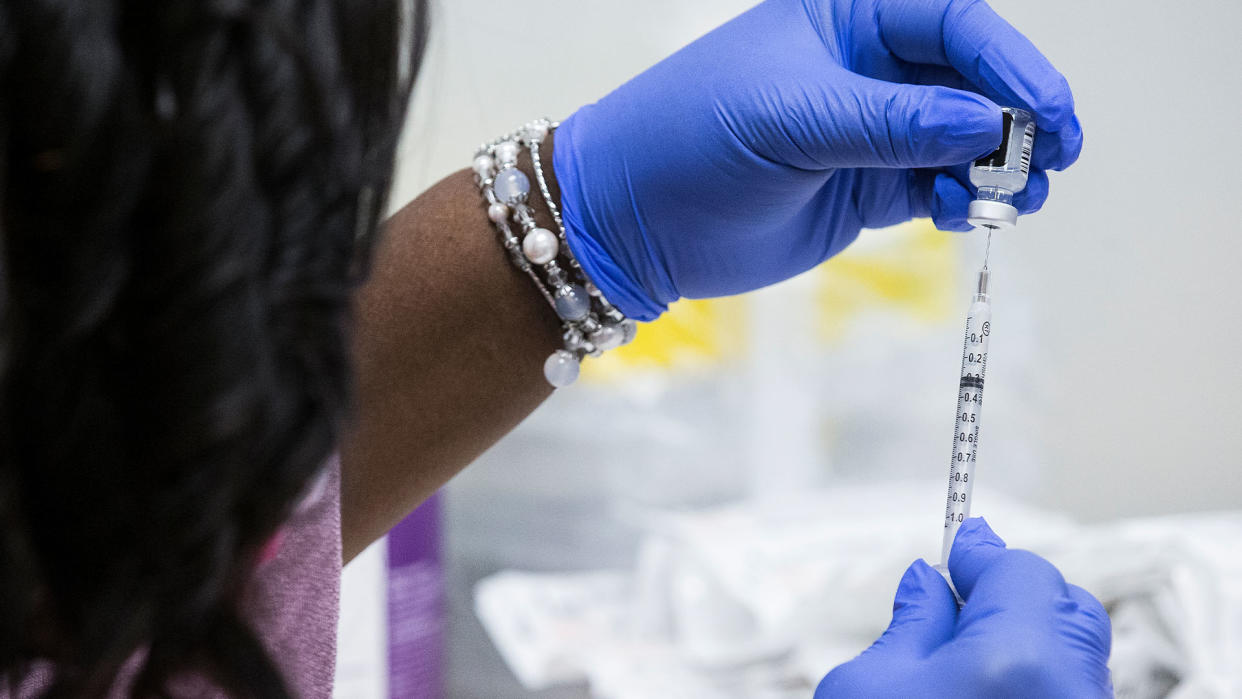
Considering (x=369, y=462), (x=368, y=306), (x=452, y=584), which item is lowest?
(x=452, y=584)

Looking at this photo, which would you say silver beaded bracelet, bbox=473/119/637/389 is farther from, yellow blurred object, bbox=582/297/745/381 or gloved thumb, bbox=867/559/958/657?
yellow blurred object, bbox=582/297/745/381

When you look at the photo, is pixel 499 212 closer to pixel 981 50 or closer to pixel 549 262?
pixel 549 262

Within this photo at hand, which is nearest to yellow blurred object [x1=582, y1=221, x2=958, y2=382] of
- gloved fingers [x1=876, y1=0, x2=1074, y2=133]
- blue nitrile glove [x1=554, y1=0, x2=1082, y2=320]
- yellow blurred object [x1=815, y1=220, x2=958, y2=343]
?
yellow blurred object [x1=815, y1=220, x2=958, y2=343]

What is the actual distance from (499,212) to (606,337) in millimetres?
141

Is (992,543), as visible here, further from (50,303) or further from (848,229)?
(50,303)

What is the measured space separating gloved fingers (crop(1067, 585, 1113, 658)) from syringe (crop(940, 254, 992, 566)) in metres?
0.13

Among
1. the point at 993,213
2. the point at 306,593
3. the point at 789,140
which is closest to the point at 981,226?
the point at 993,213

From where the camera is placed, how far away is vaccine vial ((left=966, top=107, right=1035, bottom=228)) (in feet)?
2.23

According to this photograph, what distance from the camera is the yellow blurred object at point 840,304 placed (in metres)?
1.29

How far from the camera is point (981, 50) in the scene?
2.31ft

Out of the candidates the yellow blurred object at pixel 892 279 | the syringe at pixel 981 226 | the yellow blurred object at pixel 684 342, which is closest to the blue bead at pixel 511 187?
the syringe at pixel 981 226

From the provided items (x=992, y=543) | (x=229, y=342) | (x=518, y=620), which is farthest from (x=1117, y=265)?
(x=229, y=342)

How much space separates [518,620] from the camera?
117 centimetres

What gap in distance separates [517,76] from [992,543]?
2.79 ft
